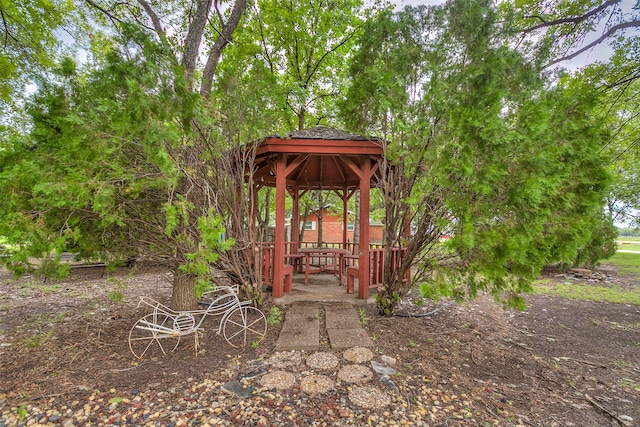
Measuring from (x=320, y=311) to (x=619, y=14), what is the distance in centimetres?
723

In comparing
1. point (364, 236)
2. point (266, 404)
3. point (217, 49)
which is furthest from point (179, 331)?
point (217, 49)

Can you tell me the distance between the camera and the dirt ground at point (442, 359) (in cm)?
253

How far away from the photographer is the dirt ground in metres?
2.53

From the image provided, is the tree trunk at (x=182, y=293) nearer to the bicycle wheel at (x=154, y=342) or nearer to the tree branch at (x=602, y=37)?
the bicycle wheel at (x=154, y=342)

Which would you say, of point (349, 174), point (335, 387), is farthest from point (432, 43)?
point (335, 387)

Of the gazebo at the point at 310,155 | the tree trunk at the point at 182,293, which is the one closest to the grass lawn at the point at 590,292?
the gazebo at the point at 310,155

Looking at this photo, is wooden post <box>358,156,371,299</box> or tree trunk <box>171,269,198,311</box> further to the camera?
wooden post <box>358,156,371,299</box>

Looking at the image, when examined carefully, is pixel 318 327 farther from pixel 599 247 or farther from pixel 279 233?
pixel 599 247

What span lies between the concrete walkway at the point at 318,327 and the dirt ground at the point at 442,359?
172 millimetres

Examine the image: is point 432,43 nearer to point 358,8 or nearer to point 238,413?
point 238,413

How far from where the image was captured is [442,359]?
329cm

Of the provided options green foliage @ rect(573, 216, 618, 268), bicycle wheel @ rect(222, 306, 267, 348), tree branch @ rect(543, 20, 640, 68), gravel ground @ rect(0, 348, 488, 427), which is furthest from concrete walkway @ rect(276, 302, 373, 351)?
green foliage @ rect(573, 216, 618, 268)

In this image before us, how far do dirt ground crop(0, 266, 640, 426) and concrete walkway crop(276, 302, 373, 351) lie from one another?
0.17m

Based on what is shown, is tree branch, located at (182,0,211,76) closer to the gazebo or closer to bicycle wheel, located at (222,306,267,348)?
the gazebo
